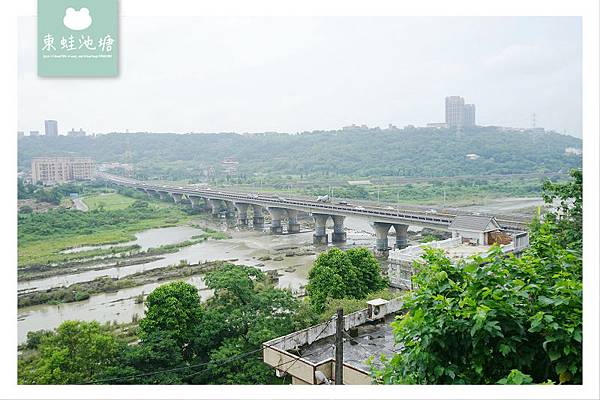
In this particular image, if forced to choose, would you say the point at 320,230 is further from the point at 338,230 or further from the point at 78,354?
the point at 78,354

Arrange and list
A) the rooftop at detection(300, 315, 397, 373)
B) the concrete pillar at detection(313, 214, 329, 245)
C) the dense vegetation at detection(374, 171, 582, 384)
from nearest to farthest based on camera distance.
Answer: the dense vegetation at detection(374, 171, 582, 384) → the rooftop at detection(300, 315, 397, 373) → the concrete pillar at detection(313, 214, 329, 245)

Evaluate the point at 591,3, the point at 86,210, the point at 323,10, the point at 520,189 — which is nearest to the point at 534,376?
the point at 591,3

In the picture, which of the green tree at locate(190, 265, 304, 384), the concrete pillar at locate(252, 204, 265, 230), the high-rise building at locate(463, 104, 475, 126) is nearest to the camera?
the green tree at locate(190, 265, 304, 384)

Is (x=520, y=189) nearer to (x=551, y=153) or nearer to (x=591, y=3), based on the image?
(x=551, y=153)

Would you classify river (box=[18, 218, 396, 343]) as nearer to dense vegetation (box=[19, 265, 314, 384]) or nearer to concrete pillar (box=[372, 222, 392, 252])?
concrete pillar (box=[372, 222, 392, 252])

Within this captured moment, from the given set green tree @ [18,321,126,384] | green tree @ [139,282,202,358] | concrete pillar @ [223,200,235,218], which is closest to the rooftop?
green tree @ [139,282,202,358]

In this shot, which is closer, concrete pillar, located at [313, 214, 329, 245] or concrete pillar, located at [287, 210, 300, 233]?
concrete pillar, located at [313, 214, 329, 245]

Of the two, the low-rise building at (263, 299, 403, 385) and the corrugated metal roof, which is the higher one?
the corrugated metal roof
